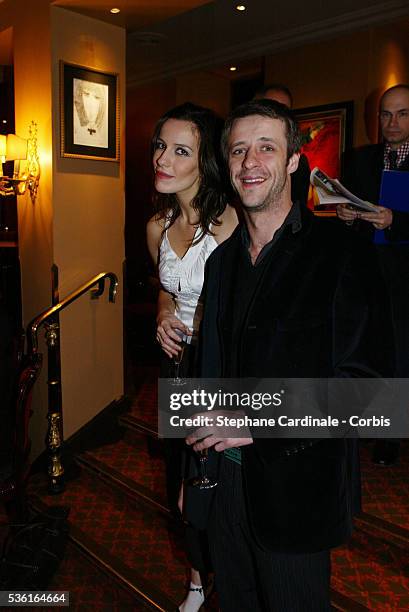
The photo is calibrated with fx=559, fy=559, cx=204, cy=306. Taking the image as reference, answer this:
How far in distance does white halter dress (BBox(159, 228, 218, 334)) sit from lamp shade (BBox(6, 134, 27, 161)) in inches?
84.6

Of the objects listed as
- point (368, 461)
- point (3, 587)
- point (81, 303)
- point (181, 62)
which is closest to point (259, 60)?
point (181, 62)

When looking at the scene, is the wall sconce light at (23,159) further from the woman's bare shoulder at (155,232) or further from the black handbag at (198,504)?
the black handbag at (198,504)

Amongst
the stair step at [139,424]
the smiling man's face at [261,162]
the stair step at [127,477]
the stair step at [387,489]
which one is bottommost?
the stair step at [127,477]

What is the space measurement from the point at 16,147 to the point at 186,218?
2178mm

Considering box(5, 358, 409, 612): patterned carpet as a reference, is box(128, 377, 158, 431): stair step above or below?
above

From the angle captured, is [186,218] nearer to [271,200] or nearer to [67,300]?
[271,200]

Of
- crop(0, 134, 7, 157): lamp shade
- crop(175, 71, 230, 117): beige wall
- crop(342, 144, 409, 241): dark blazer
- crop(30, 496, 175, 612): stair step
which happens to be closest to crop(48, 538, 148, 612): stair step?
crop(30, 496, 175, 612): stair step

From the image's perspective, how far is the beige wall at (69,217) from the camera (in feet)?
11.7

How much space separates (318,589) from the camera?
1418mm

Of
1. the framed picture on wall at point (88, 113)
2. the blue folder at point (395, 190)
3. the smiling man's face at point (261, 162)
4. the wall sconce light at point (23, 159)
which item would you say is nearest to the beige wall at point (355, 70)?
the framed picture on wall at point (88, 113)

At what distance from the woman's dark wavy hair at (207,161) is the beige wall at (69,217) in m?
1.91

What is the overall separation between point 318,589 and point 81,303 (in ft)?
9.03

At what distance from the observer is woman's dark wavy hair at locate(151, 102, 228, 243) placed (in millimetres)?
1837

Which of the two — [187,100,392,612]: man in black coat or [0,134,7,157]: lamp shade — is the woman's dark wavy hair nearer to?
[187,100,392,612]: man in black coat
